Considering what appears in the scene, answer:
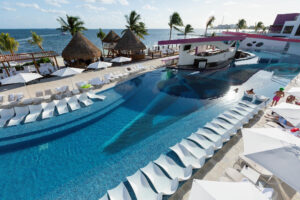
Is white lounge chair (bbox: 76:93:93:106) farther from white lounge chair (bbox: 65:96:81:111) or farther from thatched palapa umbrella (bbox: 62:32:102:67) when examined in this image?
thatched palapa umbrella (bbox: 62:32:102:67)

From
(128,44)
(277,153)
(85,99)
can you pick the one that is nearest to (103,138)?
(85,99)

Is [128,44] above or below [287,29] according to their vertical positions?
below

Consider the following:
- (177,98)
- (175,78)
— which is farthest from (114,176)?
(175,78)

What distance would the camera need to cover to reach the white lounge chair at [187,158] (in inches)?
221

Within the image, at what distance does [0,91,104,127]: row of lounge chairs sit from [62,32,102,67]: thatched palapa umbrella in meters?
9.51

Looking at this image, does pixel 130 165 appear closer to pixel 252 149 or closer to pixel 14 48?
pixel 252 149

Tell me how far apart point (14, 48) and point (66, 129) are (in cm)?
1632

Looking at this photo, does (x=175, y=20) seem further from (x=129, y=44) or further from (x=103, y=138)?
(x=103, y=138)

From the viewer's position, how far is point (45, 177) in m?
6.04

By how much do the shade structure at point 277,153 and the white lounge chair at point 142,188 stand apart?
3.53 meters

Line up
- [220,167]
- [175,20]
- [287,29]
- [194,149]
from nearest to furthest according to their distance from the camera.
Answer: [220,167] → [194,149] → [175,20] → [287,29]

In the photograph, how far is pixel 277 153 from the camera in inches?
174

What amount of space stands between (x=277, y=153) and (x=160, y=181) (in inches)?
157

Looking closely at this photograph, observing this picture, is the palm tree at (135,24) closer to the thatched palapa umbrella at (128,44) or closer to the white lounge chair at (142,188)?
the thatched palapa umbrella at (128,44)
